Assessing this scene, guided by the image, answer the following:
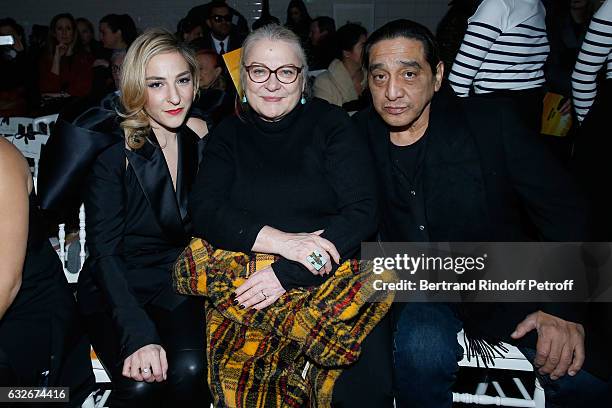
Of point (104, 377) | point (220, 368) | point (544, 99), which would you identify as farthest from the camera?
point (544, 99)

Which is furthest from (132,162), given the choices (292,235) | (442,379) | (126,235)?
(442,379)

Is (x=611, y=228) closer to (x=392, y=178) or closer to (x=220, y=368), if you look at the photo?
(x=392, y=178)

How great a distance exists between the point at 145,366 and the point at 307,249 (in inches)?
26.7

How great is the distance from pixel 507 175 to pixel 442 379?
30.5 inches

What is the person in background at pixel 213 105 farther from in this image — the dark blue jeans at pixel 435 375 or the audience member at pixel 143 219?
the dark blue jeans at pixel 435 375

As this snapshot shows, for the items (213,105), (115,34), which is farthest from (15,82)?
(213,105)

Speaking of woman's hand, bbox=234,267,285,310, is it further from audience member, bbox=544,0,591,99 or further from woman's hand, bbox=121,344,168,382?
audience member, bbox=544,0,591,99

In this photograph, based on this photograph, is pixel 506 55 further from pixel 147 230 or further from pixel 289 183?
pixel 147 230

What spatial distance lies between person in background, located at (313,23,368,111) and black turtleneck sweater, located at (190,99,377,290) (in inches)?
86.1

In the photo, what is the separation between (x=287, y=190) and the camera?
2008 millimetres

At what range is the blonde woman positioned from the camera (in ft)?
6.33

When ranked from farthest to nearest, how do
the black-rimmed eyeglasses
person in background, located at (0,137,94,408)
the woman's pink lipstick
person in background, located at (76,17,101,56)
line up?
person in background, located at (76,17,101,56) → the woman's pink lipstick → the black-rimmed eyeglasses → person in background, located at (0,137,94,408)

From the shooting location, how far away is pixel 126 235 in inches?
84.4

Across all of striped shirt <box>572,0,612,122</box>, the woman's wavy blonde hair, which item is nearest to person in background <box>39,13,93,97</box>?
the woman's wavy blonde hair
